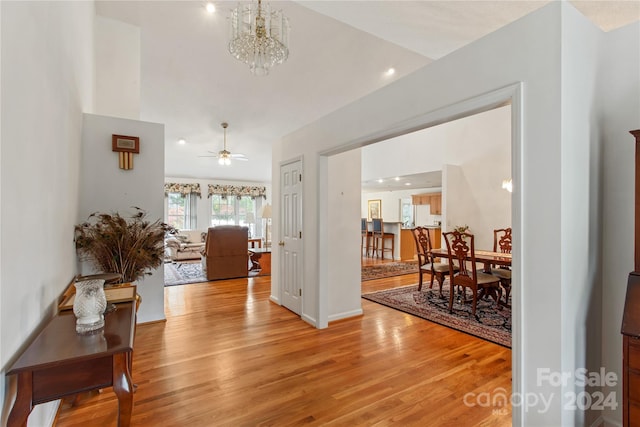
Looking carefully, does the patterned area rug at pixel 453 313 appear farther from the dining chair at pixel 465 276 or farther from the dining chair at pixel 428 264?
the dining chair at pixel 428 264

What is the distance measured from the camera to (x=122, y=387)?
50.0 inches

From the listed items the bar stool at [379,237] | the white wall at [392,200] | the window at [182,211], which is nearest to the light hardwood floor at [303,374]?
the bar stool at [379,237]

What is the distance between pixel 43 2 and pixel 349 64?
149 inches

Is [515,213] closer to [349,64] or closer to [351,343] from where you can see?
[351,343]

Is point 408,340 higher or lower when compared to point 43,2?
lower

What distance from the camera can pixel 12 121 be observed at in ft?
3.86

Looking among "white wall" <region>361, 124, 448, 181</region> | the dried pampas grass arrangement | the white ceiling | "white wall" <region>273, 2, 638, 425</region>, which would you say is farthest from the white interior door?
"white wall" <region>361, 124, 448, 181</region>

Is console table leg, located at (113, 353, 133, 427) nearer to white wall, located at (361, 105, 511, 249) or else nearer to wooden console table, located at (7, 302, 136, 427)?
wooden console table, located at (7, 302, 136, 427)

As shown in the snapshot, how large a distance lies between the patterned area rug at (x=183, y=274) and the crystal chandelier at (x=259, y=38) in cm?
424

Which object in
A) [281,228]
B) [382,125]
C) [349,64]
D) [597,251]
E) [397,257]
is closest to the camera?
[597,251]

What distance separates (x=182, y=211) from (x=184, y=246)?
8.19ft

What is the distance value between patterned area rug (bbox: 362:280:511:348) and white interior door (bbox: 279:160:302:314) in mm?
1293

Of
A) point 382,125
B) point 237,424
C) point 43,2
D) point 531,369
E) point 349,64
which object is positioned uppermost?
point 349,64

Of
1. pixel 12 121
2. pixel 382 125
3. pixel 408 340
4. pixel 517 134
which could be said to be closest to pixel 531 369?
pixel 517 134
